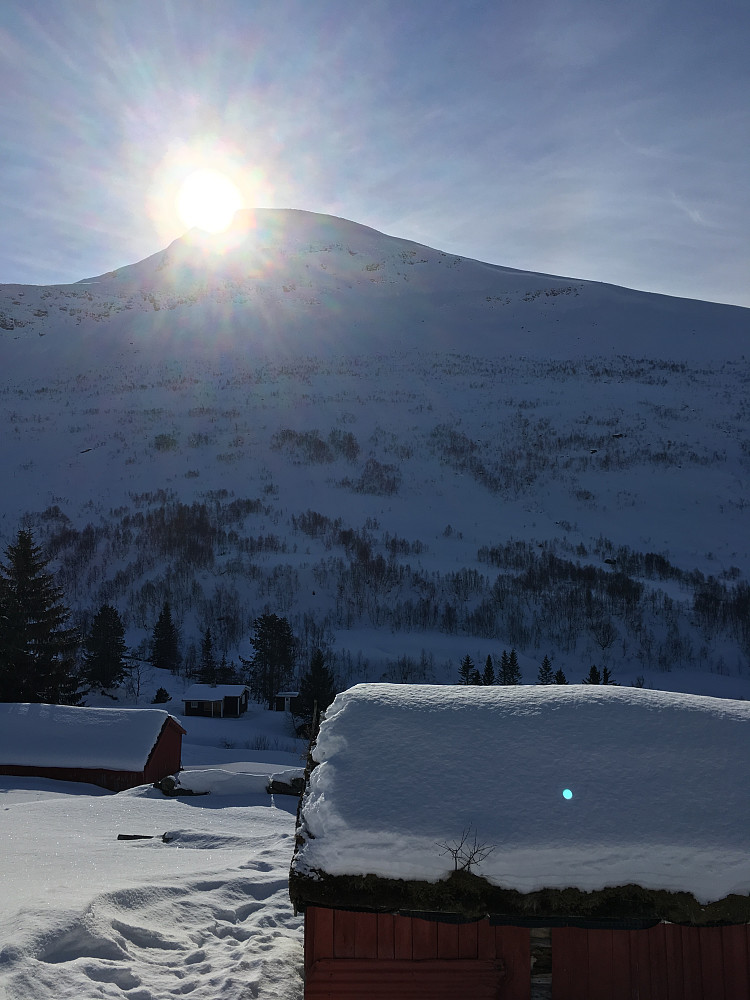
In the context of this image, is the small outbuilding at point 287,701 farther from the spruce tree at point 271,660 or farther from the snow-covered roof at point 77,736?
the snow-covered roof at point 77,736

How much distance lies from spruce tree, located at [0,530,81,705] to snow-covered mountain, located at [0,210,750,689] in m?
22.3

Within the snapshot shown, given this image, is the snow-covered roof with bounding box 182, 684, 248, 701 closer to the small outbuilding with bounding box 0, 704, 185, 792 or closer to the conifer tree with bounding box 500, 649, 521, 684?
the conifer tree with bounding box 500, 649, 521, 684

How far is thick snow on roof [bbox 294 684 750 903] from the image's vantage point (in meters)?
6.42

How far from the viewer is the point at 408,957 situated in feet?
21.8

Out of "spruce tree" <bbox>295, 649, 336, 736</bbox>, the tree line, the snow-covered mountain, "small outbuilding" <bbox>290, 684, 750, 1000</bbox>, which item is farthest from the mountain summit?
"small outbuilding" <bbox>290, 684, 750, 1000</bbox>

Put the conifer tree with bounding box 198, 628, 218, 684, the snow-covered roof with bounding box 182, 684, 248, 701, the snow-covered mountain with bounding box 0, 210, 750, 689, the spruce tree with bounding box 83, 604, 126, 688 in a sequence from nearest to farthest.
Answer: the snow-covered roof with bounding box 182, 684, 248, 701 < the spruce tree with bounding box 83, 604, 126, 688 < the conifer tree with bounding box 198, 628, 218, 684 < the snow-covered mountain with bounding box 0, 210, 750, 689

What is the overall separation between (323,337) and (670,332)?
60.4 metres

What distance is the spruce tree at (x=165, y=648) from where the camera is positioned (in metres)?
52.0

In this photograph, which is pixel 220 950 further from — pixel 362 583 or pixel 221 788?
pixel 362 583

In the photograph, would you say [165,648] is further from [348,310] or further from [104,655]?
[348,310]

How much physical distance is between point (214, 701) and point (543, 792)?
3919 cm

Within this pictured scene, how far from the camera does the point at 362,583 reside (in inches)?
2397

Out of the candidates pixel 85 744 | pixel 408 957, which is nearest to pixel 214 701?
pixel 85 744

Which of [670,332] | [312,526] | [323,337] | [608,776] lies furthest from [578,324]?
[608,776]
